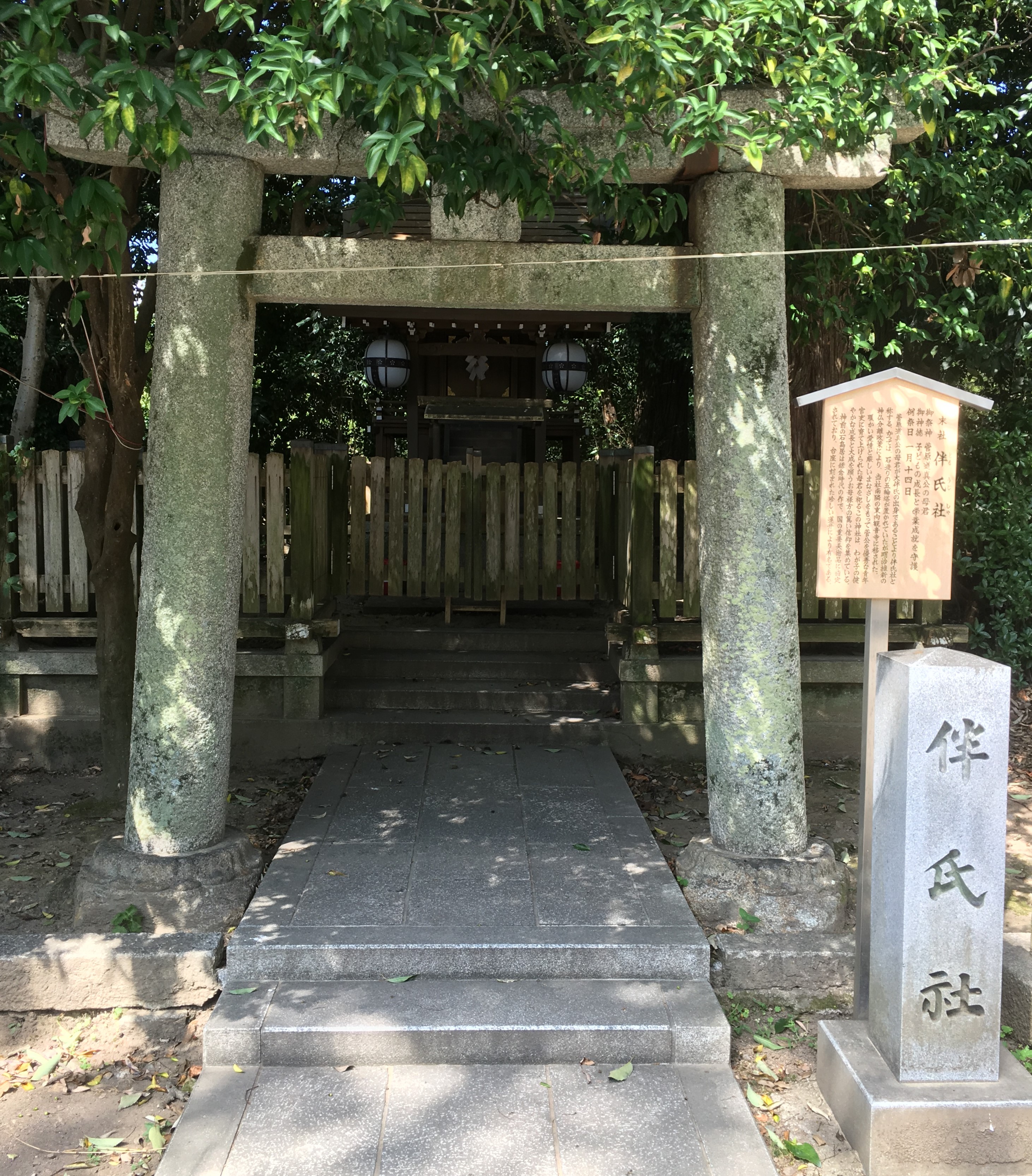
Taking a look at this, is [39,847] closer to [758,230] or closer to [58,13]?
[58,13]

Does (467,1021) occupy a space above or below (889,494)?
below

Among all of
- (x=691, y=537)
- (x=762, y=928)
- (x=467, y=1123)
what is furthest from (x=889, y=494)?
(x=691, y=537)

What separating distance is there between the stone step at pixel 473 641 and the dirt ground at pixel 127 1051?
2.48 m

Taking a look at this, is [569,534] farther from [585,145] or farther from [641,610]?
[585,145]

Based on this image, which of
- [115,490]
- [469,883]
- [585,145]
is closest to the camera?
[585,145]

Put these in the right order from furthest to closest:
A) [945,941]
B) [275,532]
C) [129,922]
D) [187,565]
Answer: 1. [275,532]
2. [187,565]
3. [129,922]
4. [945,941]

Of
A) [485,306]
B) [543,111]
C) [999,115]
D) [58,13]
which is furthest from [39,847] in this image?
[999,115]

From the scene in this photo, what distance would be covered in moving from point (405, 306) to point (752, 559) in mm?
2055

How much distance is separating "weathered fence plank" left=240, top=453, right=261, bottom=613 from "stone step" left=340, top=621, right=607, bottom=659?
4.39 feet

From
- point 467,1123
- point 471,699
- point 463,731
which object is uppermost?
point 471,699

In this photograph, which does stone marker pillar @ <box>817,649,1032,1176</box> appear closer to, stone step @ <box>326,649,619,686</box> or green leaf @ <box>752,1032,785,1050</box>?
green leaf @ <box>752,1032,785,1050</box>

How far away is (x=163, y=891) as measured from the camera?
454 centimetres

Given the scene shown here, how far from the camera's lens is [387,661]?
8148 millimetres

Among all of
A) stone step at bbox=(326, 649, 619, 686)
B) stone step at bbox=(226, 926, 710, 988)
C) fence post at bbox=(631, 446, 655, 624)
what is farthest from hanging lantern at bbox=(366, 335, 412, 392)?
stone step at bbox=(226, 926, 710, 988)
